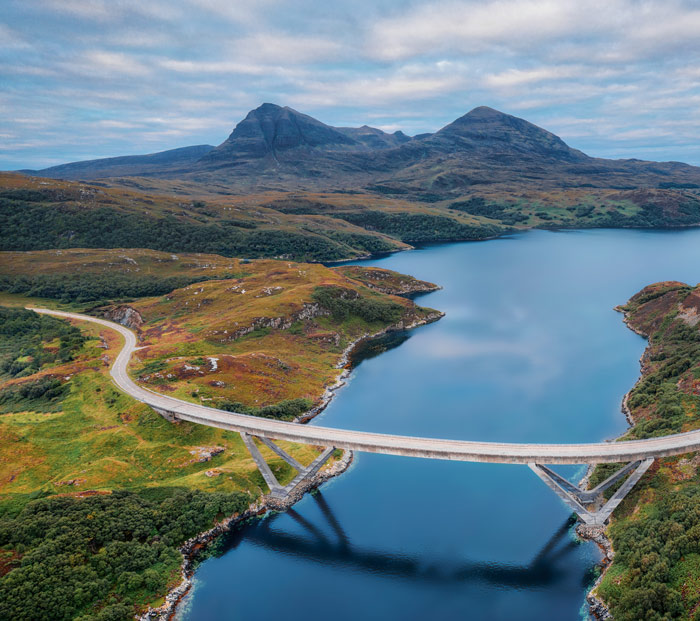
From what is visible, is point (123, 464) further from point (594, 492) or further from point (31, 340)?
point (31, 340)

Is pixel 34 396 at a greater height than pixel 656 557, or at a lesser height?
greater

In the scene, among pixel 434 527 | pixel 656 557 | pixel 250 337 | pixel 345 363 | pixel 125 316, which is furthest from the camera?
pixel 125 316

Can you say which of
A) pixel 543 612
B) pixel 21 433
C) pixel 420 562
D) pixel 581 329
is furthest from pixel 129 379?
pixel 581 329

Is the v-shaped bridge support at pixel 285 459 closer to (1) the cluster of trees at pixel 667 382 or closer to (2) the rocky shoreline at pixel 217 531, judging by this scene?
(2) the rocky shoreline at pixel 217 531

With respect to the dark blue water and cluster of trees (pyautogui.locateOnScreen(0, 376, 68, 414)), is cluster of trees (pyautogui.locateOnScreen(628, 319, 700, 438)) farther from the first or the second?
cluster of trees (pyautogui.locateOnScreen(0, 376, 68, 414))

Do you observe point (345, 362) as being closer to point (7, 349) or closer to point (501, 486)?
point (501, 486)

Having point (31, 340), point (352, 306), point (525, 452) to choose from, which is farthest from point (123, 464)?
point (352, 306)

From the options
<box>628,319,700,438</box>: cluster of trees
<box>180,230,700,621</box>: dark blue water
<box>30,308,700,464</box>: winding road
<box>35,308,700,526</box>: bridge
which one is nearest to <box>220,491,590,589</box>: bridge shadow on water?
<box>180,230,700,621</box>: dark blue water
